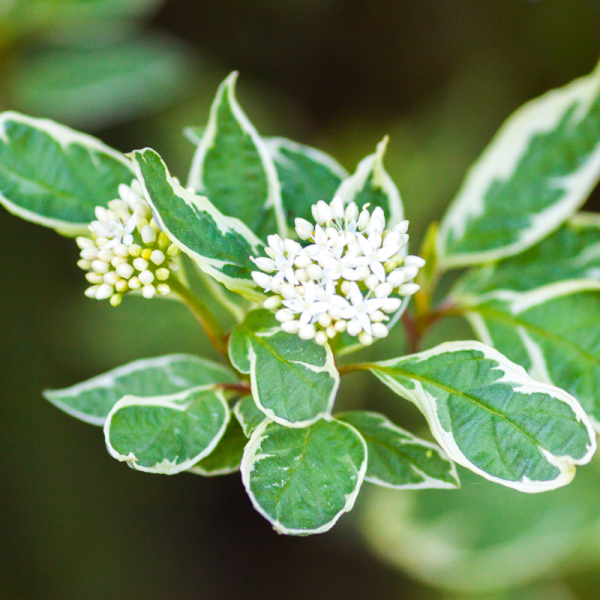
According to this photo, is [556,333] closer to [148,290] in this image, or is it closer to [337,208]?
[337,208]

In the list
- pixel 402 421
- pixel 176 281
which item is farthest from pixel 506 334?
pixel 402 421

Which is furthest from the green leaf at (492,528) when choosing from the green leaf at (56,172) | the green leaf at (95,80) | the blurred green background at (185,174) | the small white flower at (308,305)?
the green leaf at (95,80)

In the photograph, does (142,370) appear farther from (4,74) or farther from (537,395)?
(4,74)

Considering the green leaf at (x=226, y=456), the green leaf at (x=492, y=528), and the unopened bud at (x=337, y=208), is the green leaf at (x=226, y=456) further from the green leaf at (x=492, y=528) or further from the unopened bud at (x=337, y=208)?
the green leaf at (x=492, y=528)

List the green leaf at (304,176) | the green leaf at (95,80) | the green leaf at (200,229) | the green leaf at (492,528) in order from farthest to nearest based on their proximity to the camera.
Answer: the green leaf at (95,80) → the green leaf at (492,528) → the green leaf at (304,176) → the green leaf at (200,229)

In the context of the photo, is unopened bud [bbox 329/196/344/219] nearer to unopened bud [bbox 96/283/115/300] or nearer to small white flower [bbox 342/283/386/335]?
small white flower [bbox 342/283/386/335]
